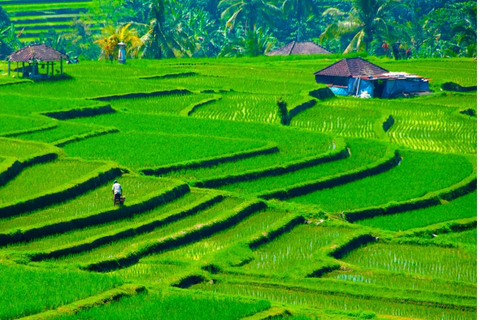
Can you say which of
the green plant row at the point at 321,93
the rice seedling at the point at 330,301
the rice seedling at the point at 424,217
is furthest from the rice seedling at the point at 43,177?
the green plant row at the point at 321,93

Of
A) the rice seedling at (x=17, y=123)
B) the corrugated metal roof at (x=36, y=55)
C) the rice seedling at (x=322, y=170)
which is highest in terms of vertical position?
the corrugated metal roof at (x=36, y=55)

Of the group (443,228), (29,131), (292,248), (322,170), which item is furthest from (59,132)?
(443,228)

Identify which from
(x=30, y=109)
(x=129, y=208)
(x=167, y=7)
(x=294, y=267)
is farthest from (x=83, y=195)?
(x=167, y=7)

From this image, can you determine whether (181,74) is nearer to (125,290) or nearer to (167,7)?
(167,7)

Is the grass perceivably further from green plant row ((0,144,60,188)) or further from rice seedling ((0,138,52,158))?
rice seedling ((0,138,52,158))

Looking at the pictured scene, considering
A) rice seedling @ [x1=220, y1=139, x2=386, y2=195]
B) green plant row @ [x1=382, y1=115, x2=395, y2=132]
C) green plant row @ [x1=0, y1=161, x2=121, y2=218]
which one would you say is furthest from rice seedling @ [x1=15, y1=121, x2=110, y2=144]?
green plant row @ [x1=382, y1=115, x2=395, y2=132]

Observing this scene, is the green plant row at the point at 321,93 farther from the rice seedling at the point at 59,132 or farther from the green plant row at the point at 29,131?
the green plant row at the point at 29,131

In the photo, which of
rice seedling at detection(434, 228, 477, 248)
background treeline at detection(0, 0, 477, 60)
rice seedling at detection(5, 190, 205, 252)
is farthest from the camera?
background treeline at detection(0, 0, 477, 60)
